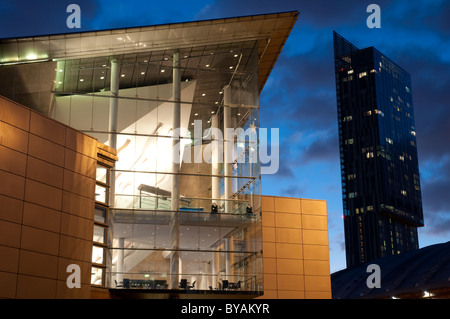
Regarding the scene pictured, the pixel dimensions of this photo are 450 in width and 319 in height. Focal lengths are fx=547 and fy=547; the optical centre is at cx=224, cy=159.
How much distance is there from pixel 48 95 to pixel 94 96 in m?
2.48

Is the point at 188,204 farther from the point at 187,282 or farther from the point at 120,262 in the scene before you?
the point at 120,262

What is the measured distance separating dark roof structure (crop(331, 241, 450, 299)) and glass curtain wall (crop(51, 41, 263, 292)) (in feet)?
92.8

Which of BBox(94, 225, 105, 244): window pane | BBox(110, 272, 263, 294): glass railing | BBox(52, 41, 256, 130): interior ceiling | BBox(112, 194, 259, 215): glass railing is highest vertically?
BBox(52, 41, 256, 130): interior ceiling

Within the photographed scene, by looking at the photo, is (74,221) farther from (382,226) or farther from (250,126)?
(382,226)

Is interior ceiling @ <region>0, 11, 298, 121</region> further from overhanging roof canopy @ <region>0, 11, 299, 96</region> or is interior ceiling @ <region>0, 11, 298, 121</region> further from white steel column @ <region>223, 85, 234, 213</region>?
white steel column @ <region>223, 85, 234, 213</region>

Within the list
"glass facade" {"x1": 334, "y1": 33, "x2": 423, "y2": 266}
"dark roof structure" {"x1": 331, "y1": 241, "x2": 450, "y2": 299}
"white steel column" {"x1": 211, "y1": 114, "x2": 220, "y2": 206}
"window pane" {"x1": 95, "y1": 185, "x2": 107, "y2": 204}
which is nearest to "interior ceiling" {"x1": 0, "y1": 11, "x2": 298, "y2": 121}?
"white steel column" {"x1": 211, "y1": 114, "x2": 220, "y2": 206}

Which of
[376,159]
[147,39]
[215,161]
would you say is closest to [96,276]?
[215,161]

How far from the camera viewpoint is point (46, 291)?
22.0 meters

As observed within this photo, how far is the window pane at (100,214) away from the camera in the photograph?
2759 cm

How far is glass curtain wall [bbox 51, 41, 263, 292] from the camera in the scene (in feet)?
94.8

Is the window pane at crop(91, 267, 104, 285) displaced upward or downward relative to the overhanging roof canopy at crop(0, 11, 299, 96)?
downward

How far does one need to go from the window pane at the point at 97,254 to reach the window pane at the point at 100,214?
1.38 meters

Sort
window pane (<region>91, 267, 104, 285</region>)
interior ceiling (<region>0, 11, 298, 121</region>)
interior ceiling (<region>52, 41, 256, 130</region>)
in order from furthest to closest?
1. interior ceiling (<region>52, 41, 256, 130</region>)
2. interior ceiling (<region>0, 11, 298, 121</region>)
3. window pane (<region>91, 267, 104, 285</region>)

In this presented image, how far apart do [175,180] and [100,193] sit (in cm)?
440
